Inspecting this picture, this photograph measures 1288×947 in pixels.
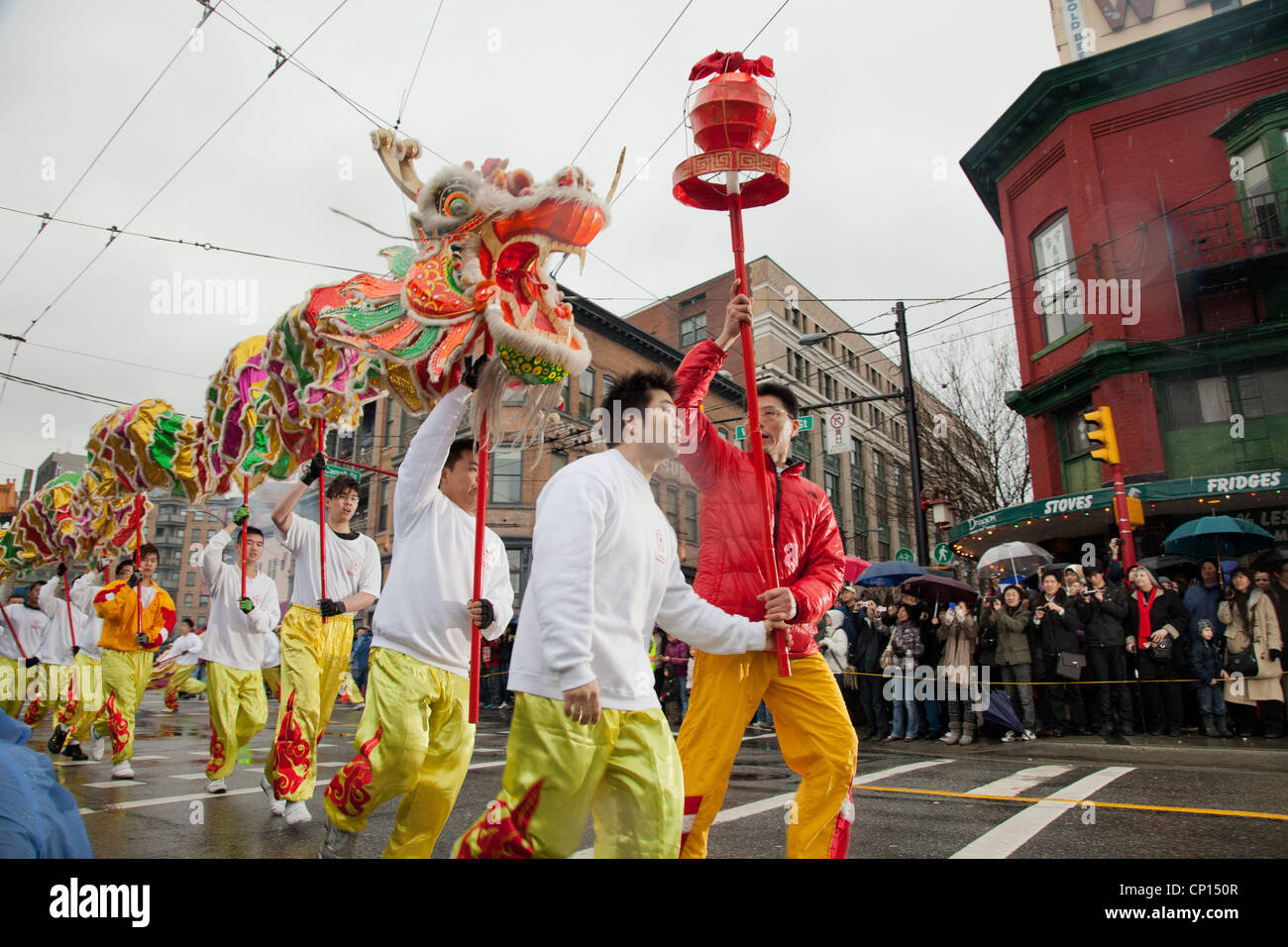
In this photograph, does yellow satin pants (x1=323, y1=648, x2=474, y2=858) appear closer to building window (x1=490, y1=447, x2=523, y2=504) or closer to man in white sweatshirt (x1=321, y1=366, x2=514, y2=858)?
man in white sweatshirt (x1=321, y1=366, x2=514, y2=858)

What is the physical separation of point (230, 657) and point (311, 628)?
176 centimetres

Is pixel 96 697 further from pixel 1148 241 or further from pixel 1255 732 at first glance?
pixel 1148 241

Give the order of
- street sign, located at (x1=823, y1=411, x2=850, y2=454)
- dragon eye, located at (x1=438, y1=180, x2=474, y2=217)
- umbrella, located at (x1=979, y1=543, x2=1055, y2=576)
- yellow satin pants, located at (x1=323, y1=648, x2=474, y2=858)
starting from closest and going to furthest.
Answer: yellow satin pants, located at (x1=323, y1=648, x2=474, y2=858)
dragon eye, located at (x1=438, y1=180, x2=474, y2=217)
umbrella, located at (x1=979, y1=543, x2=1055, y2=576)
street sign, located at (x1=823, y1=411, x2=850, y2=454)

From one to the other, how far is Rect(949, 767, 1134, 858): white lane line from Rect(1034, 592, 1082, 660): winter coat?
11.3ft

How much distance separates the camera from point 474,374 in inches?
139

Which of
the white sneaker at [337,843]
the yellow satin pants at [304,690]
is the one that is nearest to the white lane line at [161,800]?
the yellow satin pants at [304,690]

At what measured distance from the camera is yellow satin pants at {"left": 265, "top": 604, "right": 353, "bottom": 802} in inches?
196

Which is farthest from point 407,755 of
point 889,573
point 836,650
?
point 889,573

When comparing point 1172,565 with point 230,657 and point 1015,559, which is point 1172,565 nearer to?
point 1015,559

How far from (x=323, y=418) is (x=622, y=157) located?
280cm

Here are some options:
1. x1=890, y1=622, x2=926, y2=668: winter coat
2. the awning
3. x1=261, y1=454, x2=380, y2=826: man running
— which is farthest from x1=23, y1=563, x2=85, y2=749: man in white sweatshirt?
the awning

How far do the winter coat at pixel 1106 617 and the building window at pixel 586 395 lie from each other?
21.8 metres

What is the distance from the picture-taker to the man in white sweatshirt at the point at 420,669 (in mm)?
3258

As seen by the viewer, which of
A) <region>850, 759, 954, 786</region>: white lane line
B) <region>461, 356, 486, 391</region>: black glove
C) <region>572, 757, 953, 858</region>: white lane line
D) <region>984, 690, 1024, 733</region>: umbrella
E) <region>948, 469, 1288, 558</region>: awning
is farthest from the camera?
<region>948, 469, 1288, 558</region>: awning
